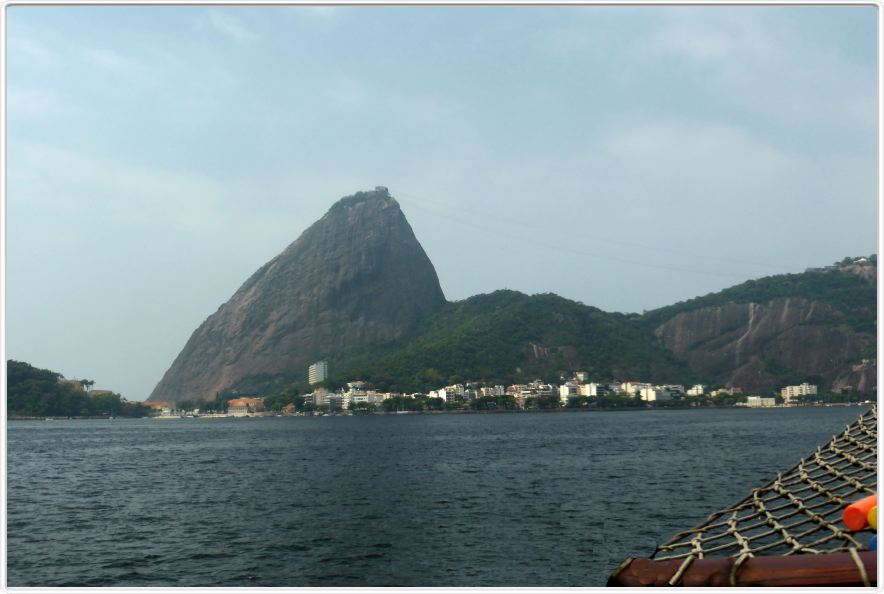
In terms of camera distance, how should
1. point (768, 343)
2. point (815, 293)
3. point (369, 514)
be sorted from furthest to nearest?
point (815, 293)
point (768, 343)
point (369, 514)

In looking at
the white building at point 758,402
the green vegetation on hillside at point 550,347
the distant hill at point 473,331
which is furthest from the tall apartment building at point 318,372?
the white building at point 758,402

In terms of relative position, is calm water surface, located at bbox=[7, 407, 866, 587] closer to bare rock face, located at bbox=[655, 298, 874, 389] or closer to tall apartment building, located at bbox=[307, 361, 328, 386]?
bare rock face, located at bbox=[655, 298, 874, 389]

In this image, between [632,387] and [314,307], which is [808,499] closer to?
[632,387]

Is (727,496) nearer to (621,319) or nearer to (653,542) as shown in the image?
(653,542)

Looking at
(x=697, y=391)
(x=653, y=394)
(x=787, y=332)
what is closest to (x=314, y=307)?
(x=653, y=394)

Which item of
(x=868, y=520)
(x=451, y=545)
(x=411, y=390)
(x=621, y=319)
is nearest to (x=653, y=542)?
(x=451, y=545)

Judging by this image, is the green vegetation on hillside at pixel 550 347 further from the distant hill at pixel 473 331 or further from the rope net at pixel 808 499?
the rope net at pixel 808 499
